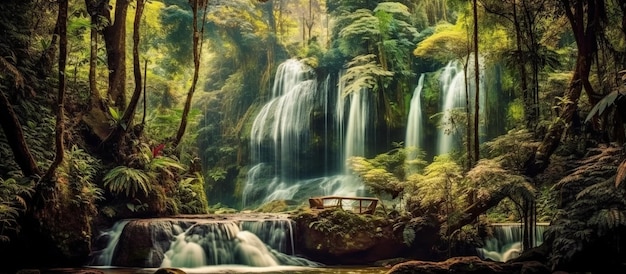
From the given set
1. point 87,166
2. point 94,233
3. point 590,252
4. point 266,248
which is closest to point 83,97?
point 87,166

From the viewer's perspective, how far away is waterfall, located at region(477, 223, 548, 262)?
11894mm

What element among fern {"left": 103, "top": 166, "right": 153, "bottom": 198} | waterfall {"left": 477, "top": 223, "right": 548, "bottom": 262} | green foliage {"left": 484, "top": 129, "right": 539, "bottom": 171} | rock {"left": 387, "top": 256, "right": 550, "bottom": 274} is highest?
green foliage {"left": 484, "top": 129, "right": 539, "bottom": 171}

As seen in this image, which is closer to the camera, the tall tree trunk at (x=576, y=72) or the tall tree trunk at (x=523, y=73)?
the tall tree trunk at (x=576, y=72)

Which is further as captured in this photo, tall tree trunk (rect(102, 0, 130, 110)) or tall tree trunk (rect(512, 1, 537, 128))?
tall tree trunk (rect(102, 0, 130, 110))

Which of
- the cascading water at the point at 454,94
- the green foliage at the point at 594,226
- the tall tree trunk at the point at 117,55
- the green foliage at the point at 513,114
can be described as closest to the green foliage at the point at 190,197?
the tall tree trunk at the point at 117,55

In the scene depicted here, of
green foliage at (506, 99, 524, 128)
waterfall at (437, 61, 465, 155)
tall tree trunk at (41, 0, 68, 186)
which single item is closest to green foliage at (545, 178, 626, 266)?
tall tree trunk at (41, 0, 68, 186)

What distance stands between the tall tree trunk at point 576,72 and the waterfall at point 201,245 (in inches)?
212

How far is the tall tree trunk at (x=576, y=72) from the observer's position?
31.5ft

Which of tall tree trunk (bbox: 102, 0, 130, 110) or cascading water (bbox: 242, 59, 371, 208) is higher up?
tall tree trunk (bbox: 102, 0, 130, 110)

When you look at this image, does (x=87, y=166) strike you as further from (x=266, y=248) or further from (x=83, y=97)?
(x=266, y=248)

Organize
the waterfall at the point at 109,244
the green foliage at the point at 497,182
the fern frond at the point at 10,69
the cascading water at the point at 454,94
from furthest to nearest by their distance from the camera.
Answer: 1. the cascading water at the point at 454,94
2. the waterfall at the point at 109,244
3. the fern frond at the point at 10,69
4. the green foliage at the point at 497,182

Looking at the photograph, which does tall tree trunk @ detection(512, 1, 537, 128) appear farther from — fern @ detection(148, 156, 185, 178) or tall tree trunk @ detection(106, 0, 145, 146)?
tall tree trunk @ detection(106, 0, 145, 146)

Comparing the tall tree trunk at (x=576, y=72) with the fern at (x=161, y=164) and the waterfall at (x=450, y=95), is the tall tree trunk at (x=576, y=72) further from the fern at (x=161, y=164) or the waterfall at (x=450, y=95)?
the fern at (x=161, y=164)

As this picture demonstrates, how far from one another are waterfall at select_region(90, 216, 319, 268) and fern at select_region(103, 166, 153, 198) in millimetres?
823
